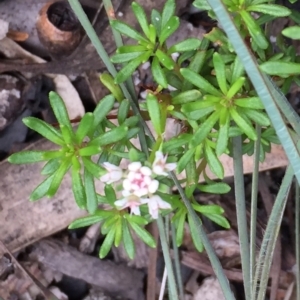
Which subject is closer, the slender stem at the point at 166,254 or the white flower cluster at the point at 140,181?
the white flower cluster at the point at 140,181

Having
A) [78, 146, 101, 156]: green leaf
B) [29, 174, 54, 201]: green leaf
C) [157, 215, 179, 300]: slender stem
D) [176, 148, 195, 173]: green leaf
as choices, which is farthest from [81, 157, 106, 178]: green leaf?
[157, 215, 179, 300]: slender stem

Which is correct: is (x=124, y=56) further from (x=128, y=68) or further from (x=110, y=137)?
(x=110, y=137)

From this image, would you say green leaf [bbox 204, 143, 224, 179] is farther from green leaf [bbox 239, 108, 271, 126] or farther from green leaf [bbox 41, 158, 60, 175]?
green leaf [bbox 41, 158, 60, 175]

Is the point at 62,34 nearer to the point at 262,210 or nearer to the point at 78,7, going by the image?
the point at 78,7

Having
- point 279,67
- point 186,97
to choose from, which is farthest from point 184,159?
point 279,67

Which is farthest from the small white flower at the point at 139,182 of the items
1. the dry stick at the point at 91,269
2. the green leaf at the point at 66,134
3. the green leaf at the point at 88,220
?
the dry stick at the point at 91,269

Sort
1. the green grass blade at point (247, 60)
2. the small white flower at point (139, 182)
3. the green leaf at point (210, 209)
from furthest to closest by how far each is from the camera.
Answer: the green leaf at point (210, 209) < the small white flower at point (139, 182) < the green grass blade at point (247, 60)

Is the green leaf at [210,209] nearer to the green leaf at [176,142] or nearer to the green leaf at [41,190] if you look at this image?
the green leaf at [176,142]
